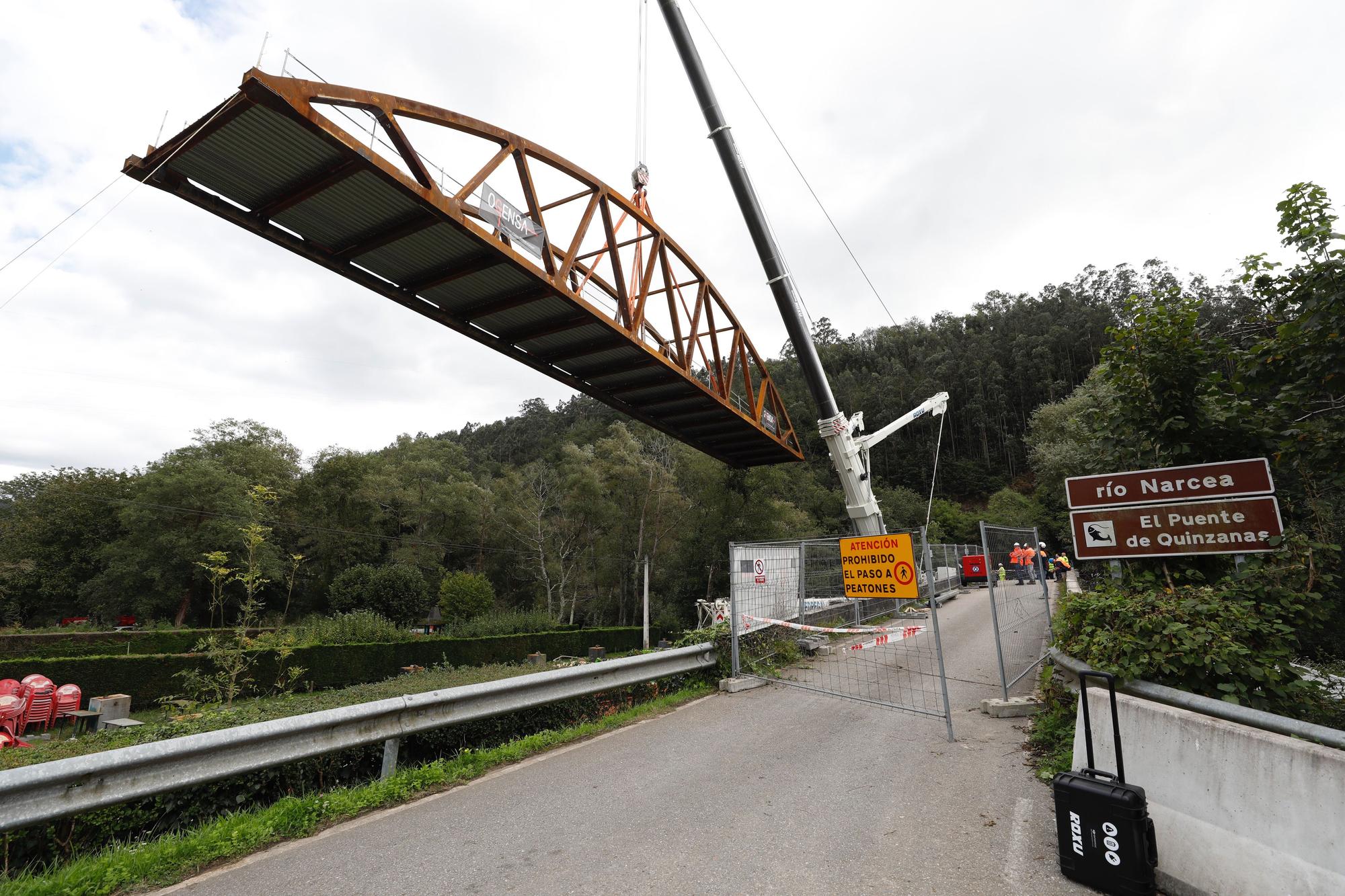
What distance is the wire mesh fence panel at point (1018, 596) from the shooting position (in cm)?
914

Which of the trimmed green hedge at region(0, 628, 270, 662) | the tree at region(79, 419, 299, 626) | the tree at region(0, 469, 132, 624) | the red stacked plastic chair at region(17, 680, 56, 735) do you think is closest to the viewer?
the red stacked plastic chair at region(17, 680, 56, 735)

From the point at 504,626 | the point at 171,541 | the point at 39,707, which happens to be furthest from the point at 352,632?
the point at 171,541

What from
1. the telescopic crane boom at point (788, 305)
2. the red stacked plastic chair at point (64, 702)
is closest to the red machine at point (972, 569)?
the telescopic crane boom at point (788, 305)

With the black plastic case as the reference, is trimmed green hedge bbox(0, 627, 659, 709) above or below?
below

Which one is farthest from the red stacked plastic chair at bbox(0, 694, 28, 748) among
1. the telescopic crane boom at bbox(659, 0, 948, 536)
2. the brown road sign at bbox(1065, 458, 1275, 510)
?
the telescopic crane boom at bbox(659, 0, 948, 536)

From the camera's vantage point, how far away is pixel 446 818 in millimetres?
4145

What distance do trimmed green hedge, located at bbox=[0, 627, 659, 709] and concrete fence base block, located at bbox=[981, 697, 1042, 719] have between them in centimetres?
1204

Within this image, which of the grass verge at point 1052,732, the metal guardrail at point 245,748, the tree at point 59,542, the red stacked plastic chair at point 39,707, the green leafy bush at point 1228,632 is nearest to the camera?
the metal guardrail at point 245,748

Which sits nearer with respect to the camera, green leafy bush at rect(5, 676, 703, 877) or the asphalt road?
the asphalt road

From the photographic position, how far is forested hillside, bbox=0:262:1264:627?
3800 centimetres

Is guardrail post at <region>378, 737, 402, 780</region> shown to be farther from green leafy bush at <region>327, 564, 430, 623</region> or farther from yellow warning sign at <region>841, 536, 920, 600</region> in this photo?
green leafy bush at <region>327, 564, 430, 623</region>

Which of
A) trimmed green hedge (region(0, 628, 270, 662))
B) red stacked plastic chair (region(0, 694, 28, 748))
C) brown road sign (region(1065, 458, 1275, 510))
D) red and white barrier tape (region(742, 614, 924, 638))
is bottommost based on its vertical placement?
trimmed green hedge (region(0, 628, 270, 662))

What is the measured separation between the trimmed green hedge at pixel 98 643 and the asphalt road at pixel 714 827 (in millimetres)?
25506

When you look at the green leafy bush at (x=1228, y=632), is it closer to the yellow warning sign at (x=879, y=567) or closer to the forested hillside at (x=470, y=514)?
the yellow warning sign at (x=879, y=567)
